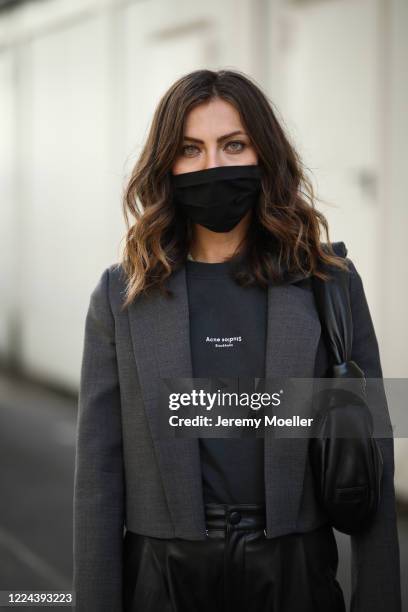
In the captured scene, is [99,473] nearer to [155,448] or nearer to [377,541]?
[155,448]

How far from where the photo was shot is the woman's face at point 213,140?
1.71 metres

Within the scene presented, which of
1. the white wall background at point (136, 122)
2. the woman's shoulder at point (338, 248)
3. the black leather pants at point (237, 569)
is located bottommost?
the black leather pants at point (237, 569)

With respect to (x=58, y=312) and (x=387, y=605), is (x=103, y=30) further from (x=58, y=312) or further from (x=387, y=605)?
(x=387, y=605)

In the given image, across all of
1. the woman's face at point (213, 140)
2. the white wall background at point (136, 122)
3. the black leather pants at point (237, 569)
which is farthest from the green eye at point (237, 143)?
the black leather pants at point (237, 569)

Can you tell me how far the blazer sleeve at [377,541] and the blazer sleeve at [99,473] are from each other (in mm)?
496

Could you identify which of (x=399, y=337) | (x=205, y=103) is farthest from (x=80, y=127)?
(x=205, y=103)

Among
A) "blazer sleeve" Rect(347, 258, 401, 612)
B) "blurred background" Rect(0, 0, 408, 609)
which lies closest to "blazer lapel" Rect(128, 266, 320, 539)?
"blazer sleeve" Rect(347, 258, 401, 612)

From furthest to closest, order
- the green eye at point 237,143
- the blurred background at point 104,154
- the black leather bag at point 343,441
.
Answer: the blurred background at point 104,154 → the green eye at point 237,143 → the black leather bag at point 343,441

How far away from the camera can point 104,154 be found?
625 cm

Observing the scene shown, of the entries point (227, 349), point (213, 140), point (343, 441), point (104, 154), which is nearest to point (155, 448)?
point (227, 349)

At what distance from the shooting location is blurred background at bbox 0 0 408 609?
3.95 m

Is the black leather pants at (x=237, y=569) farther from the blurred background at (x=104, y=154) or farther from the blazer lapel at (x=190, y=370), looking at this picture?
the blurred background at (x=104, y=154)

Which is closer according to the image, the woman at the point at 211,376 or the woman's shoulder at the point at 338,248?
the woman at the point at 211,376

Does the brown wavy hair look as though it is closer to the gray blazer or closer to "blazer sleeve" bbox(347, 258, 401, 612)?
the gray blazer
